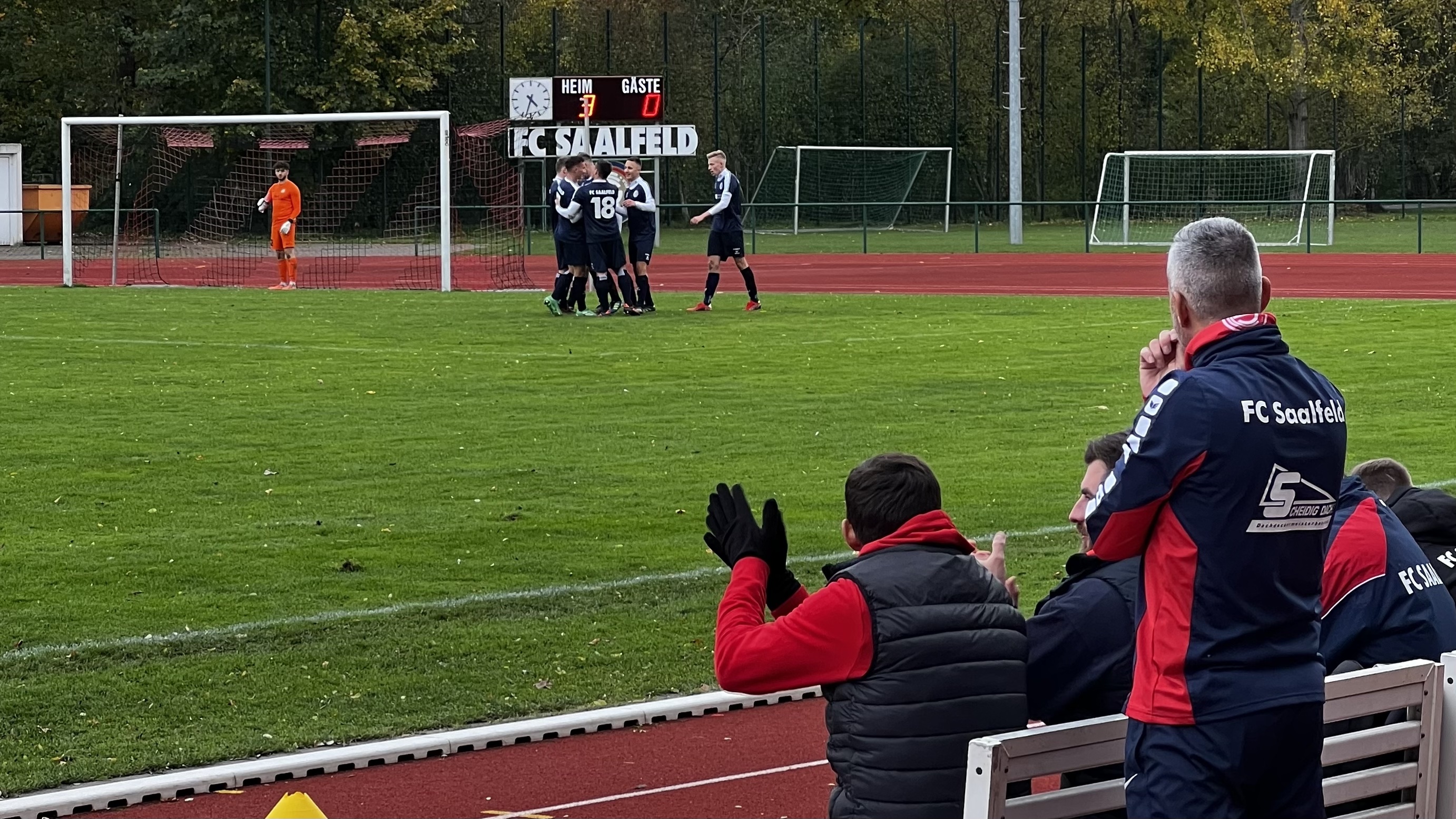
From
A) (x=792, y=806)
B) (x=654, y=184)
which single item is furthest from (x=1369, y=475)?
(x=654, y=184)

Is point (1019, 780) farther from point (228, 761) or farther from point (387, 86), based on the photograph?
point (387, 86)

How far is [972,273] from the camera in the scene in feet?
106

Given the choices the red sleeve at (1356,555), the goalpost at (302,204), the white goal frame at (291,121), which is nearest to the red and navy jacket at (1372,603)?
→ the red sleeve at (1356,555)

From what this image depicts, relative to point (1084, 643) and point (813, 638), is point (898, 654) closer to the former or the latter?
point (813, 638)

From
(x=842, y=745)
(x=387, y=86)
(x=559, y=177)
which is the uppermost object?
(x=387, y=86)

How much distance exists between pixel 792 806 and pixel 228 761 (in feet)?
5.84

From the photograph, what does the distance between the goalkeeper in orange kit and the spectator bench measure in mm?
26147

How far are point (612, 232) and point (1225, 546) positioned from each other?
1909 cm

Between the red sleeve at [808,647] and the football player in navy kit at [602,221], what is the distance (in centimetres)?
1841

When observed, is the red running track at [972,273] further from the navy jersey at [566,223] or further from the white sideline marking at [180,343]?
the white sideline marking at [180,343]

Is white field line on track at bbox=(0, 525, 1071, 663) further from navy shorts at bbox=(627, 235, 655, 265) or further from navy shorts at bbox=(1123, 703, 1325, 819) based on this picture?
navy shorts at bbox=(627, 235, 655, 265)

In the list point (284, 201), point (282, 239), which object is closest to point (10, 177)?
point (282, 239)

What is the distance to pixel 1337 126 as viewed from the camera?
191ft

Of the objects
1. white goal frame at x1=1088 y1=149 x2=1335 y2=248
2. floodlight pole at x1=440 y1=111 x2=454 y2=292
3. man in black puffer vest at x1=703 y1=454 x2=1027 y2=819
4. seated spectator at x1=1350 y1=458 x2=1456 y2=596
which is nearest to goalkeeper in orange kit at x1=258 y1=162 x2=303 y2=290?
floodlight pole at x1=440 y1=111 x2=454 y2=292
